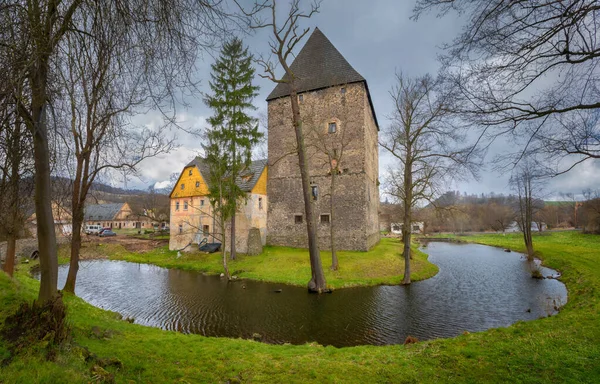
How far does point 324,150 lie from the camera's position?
19141 millimetres

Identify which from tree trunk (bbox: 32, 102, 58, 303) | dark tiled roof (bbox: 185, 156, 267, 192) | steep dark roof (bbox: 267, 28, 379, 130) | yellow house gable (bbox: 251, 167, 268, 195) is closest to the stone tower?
steep dark roof (bbox: 267, 28, 379, 130)

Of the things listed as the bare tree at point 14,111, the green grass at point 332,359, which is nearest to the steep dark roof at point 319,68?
the bare tree at point 14,111

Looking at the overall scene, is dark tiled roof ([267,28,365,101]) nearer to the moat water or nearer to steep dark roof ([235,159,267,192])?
steep dark roof ([235,159,267,192])

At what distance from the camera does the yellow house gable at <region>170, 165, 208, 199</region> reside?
25.2 meters

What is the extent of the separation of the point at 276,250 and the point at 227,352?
15.3 m

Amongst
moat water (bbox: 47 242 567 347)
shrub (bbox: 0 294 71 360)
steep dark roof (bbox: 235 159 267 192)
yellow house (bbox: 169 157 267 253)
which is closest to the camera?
shrub (bbox: 0 294 71 360)

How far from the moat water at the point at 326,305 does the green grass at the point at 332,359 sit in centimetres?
220

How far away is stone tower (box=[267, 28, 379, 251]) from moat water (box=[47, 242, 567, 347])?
6.66 metres

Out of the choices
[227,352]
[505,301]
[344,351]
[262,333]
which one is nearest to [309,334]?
[262,333]

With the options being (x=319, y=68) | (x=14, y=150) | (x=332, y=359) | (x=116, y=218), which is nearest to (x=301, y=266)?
(x=332, y=359)

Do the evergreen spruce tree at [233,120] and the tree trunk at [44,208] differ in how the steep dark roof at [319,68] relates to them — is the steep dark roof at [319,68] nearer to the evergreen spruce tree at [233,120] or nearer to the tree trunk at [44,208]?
the evergreen spruce tree at [233,120]

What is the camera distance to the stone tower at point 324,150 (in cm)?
2011

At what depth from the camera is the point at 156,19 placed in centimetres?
310

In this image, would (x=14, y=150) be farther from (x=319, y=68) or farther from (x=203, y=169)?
(x=203, y=169)
